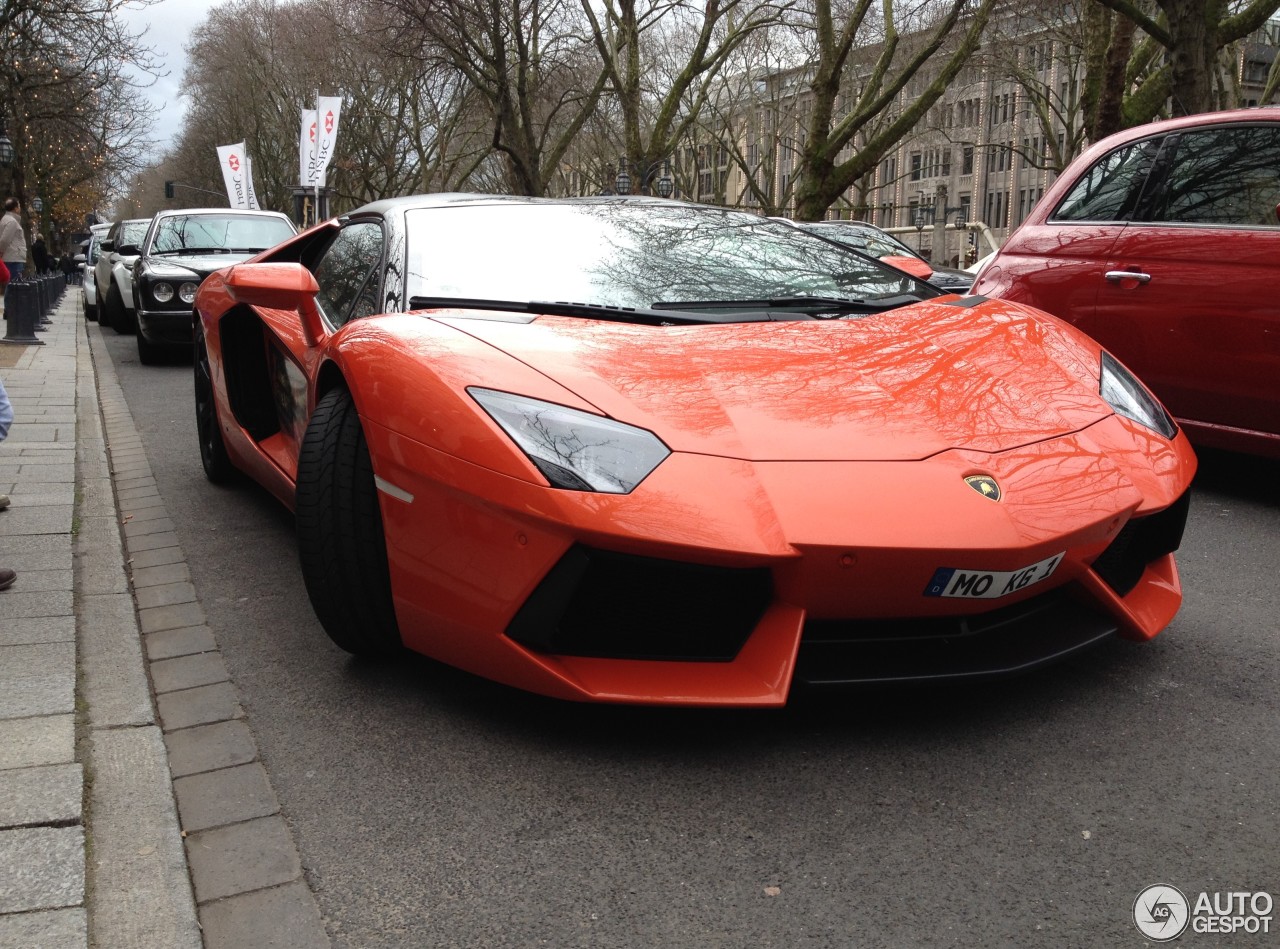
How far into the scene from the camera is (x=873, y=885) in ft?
6.80

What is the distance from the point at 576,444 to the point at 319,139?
2836 cm

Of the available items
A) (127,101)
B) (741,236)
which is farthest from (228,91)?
(741,236)

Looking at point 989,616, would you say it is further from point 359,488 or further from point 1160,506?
point 359,488

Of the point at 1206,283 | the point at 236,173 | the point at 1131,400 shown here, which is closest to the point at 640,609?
the point at 1131,400

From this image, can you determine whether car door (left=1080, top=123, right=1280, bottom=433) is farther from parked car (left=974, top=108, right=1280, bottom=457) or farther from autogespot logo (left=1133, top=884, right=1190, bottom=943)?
autogespot logo (left=1133, top=884, right=1190, bottom=943)

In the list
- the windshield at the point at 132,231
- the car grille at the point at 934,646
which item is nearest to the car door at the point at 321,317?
the car grille at the point at 934,646

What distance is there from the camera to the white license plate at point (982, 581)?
92.8 inches

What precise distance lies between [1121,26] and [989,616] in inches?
633

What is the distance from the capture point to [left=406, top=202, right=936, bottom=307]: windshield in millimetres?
3326

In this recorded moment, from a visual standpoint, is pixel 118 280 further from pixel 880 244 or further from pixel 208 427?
pixel 208 427

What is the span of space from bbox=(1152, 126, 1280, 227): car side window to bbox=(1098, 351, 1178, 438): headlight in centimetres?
192

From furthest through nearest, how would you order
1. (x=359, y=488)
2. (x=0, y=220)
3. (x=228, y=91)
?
(x=228, y=91) → (x=0, y=220) → (x=359, y=488)

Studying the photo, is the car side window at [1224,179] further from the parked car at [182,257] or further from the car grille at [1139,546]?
the parked car at [182,257]

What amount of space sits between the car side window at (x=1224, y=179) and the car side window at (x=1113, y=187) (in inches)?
5.4
